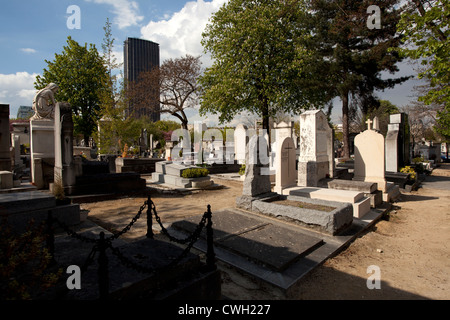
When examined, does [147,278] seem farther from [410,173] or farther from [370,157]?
[410,173]

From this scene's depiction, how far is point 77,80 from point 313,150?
85.6 feet

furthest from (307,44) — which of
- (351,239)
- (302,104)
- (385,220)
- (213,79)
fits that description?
(351,239)

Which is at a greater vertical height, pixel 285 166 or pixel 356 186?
pixel 285 166

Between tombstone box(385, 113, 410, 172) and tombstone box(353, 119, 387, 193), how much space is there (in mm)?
4151

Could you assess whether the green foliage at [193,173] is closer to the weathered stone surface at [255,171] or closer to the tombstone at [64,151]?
the tombstone at [64,151]

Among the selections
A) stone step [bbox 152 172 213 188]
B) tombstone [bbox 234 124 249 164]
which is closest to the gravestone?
stone step [bbox 152 172 213 188]

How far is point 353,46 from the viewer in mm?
18453

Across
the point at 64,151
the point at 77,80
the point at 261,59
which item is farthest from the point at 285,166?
the point at 77,80

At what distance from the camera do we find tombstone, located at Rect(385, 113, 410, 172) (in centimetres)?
1273

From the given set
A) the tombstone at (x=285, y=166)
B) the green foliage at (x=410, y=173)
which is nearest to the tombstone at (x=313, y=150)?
the tombstone at (x=285, y=166)

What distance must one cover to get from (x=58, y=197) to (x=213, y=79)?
17.0 meters
